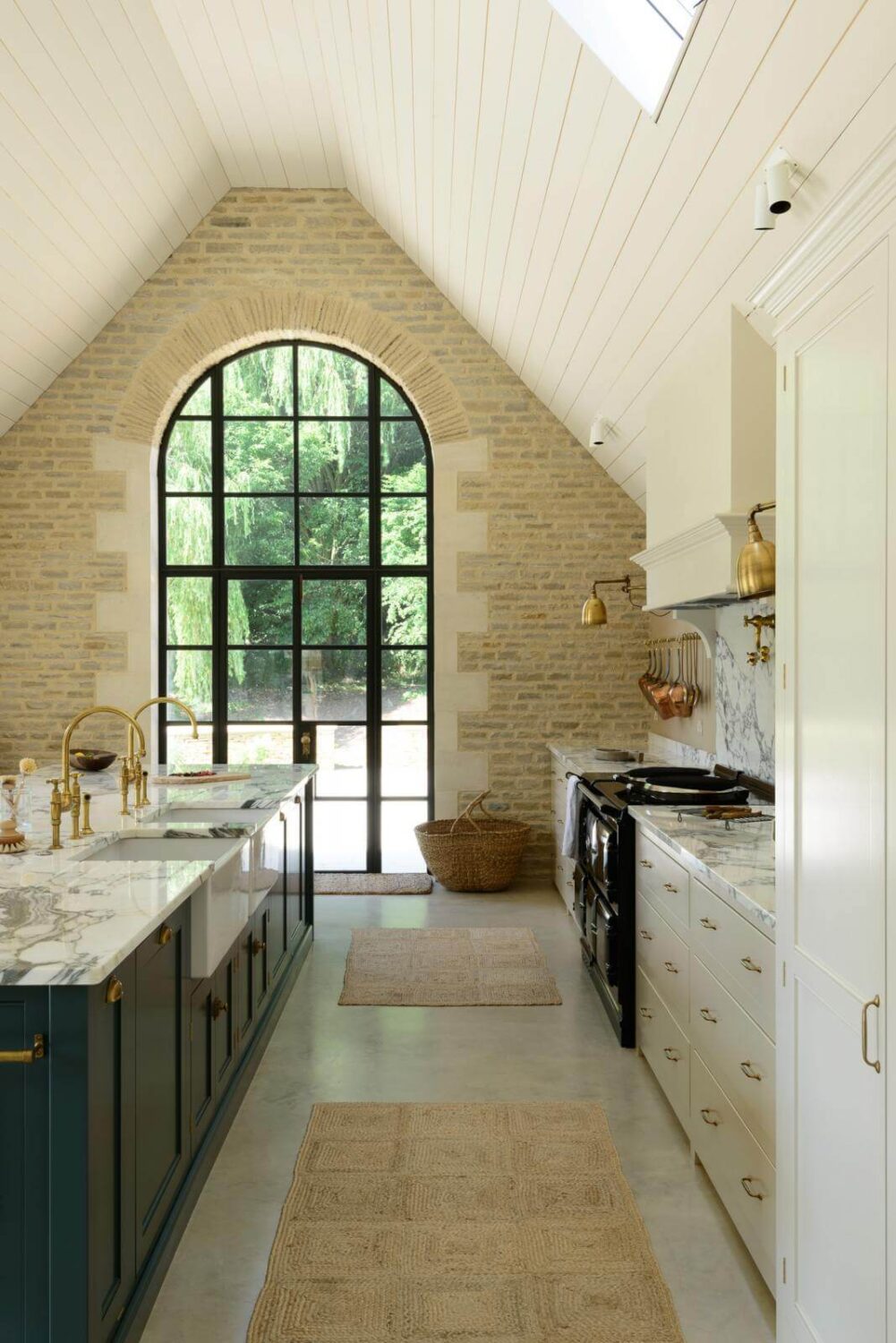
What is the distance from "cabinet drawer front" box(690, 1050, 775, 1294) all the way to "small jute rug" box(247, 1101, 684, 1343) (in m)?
0.23

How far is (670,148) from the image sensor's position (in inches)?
124

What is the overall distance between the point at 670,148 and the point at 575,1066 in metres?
3.06

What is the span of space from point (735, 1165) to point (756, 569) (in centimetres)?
153

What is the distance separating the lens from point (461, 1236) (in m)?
2.61

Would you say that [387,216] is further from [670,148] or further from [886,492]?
[886,492]

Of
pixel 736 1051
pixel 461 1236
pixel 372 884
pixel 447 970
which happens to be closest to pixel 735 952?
pixel 736 1051

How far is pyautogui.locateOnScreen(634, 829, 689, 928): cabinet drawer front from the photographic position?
310 centimetres

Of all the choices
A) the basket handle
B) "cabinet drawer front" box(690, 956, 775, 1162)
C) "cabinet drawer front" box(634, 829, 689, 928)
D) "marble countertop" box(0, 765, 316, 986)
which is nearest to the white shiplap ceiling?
"cabinet drawer front" box(634, 829, 689, 928)

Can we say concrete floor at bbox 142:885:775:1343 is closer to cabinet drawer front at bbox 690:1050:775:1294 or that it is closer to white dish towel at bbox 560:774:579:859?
cabinet drawer front at bbox 690:1050:775:1294

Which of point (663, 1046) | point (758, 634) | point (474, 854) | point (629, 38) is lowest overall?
point (663, 1046)

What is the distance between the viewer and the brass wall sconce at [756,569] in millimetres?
2871

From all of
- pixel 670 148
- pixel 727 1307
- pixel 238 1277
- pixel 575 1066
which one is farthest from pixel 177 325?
pixel 727 1307

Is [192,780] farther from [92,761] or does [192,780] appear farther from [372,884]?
[372,884]

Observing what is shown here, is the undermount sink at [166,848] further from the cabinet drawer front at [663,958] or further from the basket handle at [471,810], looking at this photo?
the basket handle at [471,810]
